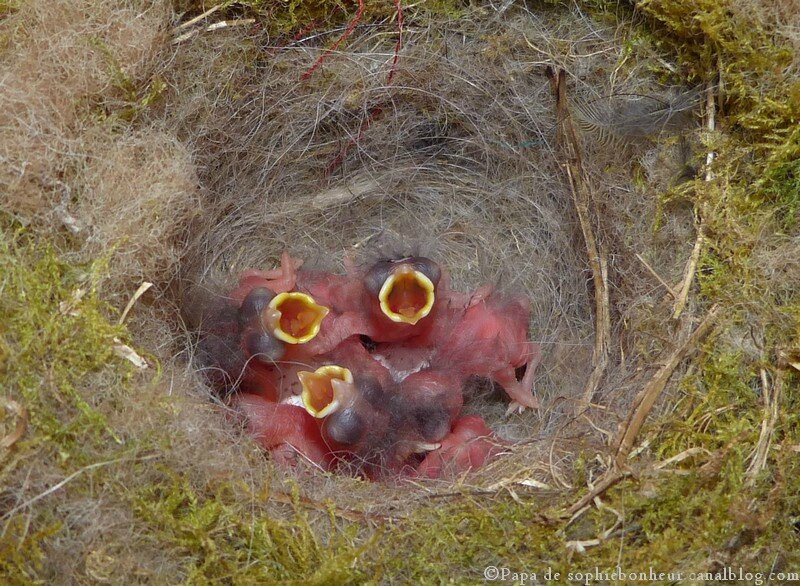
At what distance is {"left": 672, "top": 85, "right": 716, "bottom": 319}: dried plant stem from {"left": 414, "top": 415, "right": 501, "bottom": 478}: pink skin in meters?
0.59

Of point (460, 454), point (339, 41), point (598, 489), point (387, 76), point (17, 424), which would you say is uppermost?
point (339, 41)

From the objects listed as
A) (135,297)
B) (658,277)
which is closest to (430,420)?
(658,277)

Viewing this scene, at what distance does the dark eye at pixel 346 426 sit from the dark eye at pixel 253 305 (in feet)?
1.18

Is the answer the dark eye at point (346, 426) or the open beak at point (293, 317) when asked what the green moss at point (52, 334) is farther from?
the dark eye at point (346, 426)

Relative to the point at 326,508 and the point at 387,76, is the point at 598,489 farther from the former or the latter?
the point at 387,76

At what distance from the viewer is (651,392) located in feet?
5.11

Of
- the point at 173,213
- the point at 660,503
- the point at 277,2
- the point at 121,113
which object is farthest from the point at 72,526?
the point at 277,2

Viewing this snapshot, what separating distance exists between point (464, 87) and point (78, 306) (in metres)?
1.27

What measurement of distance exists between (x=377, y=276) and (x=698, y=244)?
84cm

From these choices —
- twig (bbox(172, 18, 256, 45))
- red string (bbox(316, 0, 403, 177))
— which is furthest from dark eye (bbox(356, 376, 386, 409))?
twig (bbox(172, 18, 256, 45))

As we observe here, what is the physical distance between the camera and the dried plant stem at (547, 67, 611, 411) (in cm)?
184

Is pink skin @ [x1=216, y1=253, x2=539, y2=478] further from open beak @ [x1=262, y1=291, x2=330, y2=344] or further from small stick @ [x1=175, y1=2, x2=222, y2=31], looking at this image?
small stick @ [x1=175, y1=2, x2=222, y2=31]

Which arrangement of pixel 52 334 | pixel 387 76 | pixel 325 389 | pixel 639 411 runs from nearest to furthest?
pixel 52 334 → pixel 639 411 → pixel 325 389 → pixel 387 76

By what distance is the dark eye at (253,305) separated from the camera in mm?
1816
